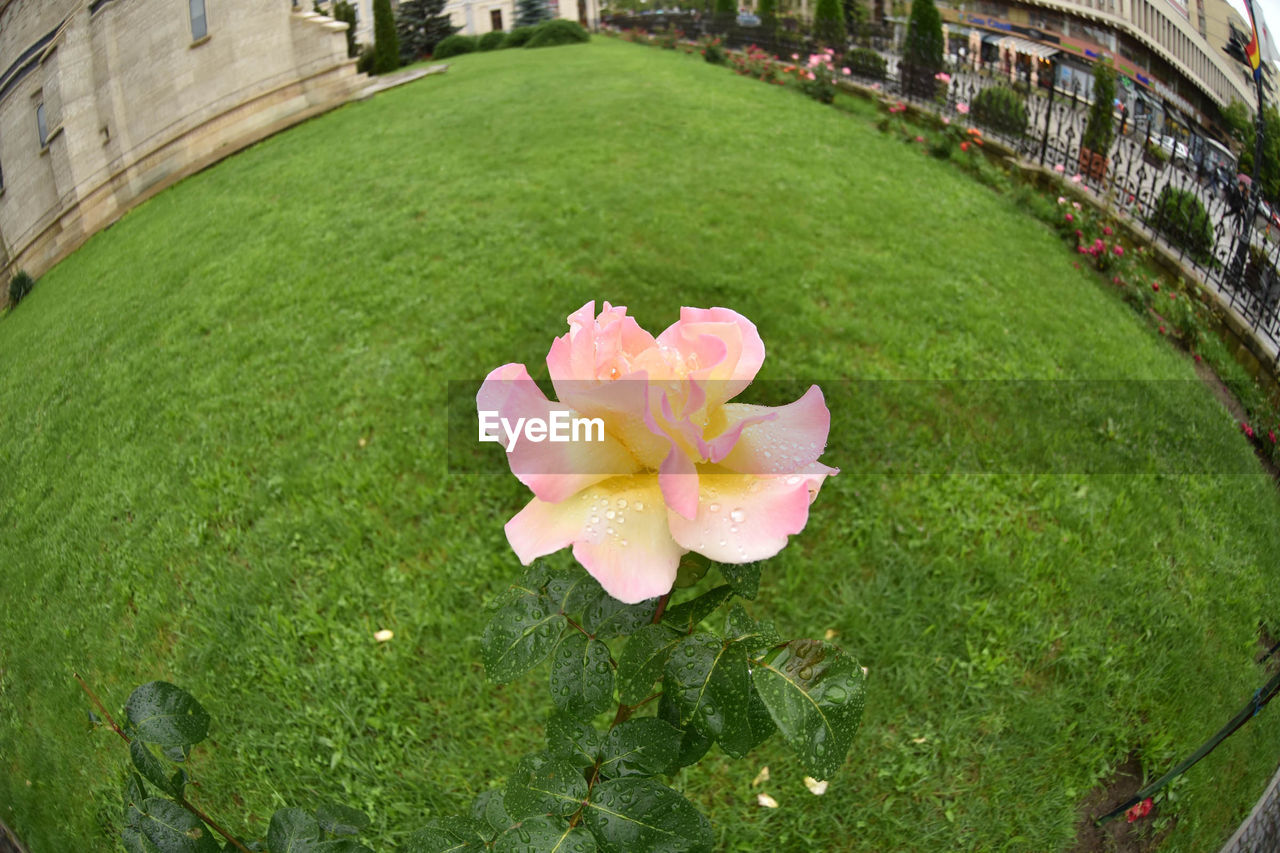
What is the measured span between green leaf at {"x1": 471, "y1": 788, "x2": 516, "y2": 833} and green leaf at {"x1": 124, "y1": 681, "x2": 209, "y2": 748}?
377 mm

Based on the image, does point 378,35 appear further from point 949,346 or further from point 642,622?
point 949,346

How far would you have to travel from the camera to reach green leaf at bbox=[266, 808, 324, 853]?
41.3 inches

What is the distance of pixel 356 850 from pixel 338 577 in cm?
156

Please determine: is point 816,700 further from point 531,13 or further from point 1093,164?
point 531,13

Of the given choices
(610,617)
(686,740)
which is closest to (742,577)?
(610,617)

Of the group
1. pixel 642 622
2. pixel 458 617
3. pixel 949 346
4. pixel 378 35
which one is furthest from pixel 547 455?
pixel 949 346

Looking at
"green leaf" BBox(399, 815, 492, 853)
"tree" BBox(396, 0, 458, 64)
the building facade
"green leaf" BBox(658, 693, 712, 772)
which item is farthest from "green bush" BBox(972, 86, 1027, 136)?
"green leaf" BBox(399, 815, 492, 853)

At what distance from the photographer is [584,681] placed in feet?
2.96

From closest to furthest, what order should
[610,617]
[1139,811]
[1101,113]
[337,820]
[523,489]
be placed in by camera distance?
[610,617], [337,820], [1101,113], [1139,811], [523,489]

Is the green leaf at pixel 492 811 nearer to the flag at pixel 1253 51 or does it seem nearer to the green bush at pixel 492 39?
the green bush at pixel 492 39

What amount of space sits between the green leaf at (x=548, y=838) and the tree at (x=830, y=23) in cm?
154

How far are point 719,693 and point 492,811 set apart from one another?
0.51m

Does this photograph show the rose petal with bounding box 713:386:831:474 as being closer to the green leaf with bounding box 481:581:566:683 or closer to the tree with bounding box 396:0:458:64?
the green leaf with bounding box 481:581:566:683

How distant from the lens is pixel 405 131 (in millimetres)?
1630
